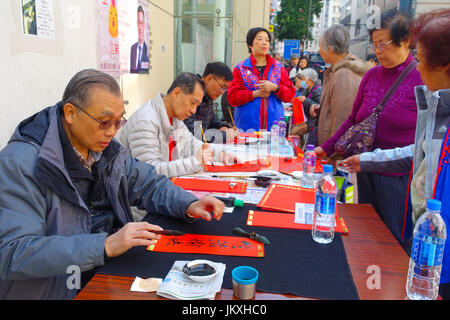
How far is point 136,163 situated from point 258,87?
249cm

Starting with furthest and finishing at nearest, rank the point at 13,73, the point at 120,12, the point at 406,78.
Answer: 1. the point at 120,12
2. the point at 406,78
3. the point at 13,73

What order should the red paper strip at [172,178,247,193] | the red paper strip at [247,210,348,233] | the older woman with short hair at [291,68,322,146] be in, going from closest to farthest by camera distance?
the red paper strip at [247,210,348,233]
the red paper strip at [172,178,247,193]
the older woman with short hair at [291,68,322,146]

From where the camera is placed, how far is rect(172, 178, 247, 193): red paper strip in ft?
6.86

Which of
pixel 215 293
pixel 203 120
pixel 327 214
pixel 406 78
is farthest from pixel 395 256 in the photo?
pixel 203 120

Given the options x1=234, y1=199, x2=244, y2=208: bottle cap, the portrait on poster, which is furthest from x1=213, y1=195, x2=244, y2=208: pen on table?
the portrait on poster

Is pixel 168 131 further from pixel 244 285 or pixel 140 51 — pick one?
pixel 140 51

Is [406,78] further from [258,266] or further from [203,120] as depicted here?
[203,120]

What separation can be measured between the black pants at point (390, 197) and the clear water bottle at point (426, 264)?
3.27 ft

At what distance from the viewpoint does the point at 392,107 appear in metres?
2.35

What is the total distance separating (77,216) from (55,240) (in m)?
0.24

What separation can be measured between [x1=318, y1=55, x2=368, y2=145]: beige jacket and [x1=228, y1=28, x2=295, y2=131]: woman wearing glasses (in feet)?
2.79

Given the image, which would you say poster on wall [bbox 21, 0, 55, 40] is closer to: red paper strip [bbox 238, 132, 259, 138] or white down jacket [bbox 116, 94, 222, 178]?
white down jacket [bbox 116, 94, 222, 178]

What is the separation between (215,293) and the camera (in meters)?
1.08

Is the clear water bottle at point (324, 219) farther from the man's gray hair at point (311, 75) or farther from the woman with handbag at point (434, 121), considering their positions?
the man's gray hair at point (311, 75)
